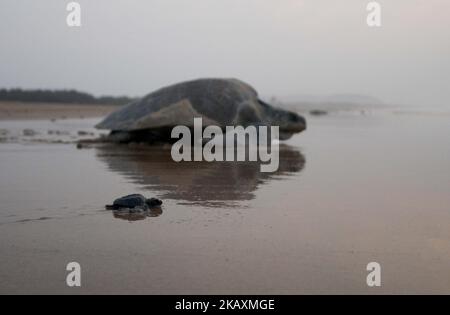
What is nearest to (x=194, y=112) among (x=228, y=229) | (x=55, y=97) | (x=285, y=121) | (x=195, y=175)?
(x=285, y=121)

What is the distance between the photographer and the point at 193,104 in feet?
40.0

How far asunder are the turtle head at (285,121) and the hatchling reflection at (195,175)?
2137 mm

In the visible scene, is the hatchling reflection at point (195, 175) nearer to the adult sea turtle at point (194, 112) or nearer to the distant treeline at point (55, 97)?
the adult sea turtle at point (194, 112)

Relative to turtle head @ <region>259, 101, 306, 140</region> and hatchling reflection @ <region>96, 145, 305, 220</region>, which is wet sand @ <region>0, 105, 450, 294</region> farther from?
turtle head @ <region>259, 101, 306, 140</region>

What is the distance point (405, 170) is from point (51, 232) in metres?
5.25

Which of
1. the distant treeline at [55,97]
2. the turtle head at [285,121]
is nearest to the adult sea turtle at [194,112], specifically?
the turtle head at [285,121]

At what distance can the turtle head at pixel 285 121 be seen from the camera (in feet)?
41.8

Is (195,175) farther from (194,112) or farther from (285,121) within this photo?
(285,121)

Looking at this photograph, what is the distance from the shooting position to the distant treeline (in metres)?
35.0

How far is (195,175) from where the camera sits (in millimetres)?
7469

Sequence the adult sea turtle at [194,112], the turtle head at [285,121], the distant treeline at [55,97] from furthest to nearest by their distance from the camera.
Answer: the distant treeline at [55,97] → the turtle head at [285,121] → the adult sea turtle at [194,112]

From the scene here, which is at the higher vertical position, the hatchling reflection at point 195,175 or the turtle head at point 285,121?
the turtle head at point 285,121

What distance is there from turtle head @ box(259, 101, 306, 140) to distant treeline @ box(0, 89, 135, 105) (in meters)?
24.6

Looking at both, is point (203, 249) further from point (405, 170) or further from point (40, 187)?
point (405, 170)
